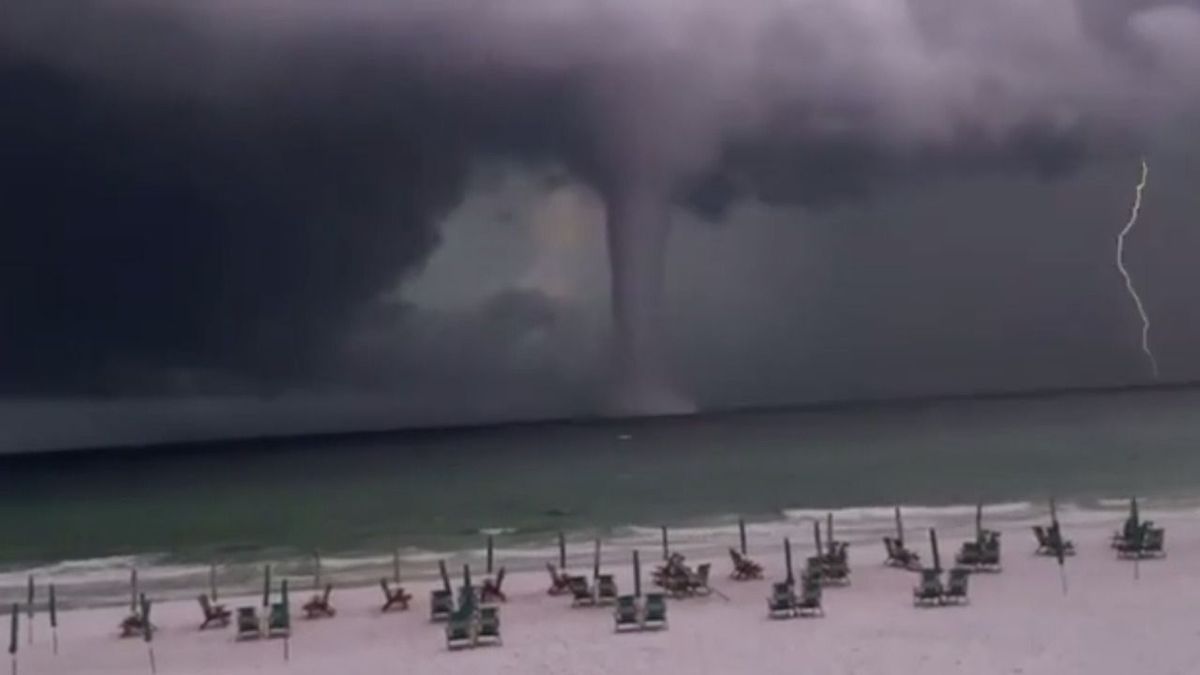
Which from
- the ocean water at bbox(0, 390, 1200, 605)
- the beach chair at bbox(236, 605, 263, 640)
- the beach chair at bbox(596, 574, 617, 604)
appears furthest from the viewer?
the ocean water at bbox(0, 390, 1200, 605)

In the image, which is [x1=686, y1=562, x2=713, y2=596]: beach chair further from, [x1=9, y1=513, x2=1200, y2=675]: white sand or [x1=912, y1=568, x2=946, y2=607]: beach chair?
[x1=912, y1=568, x2=946, y2=607]: beach chair

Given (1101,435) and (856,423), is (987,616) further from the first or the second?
(856,423)

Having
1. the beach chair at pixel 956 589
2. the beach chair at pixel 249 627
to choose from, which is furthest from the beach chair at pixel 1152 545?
the beach chair at pixel 249 627

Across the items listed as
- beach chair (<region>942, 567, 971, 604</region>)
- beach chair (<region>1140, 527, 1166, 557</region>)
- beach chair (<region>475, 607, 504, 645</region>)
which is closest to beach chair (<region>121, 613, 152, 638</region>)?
beach chair (<region>475, 607, 504, 645</region>)

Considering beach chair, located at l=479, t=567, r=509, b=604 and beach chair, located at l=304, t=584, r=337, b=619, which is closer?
beach chair, located at l=304, t=584, r=337, b=619

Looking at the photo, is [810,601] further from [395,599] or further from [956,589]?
[395,599]

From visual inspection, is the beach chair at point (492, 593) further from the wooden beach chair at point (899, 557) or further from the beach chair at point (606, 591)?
the wooden beach chair at point (899, 557)

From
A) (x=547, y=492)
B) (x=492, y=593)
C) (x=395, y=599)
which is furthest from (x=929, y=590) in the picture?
(x=547, y=492)

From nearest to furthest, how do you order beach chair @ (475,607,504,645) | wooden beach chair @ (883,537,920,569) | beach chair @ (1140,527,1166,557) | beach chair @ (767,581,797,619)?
beach chair @ (475,607,504,645) < beach chair @ (767,581,797,619) < beach chair @ (1140,527,1166,557) < wooden beach chair @ (883,537,920,569)

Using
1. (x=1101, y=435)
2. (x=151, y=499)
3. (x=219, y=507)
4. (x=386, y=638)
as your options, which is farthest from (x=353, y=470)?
(x=386, y=638)
